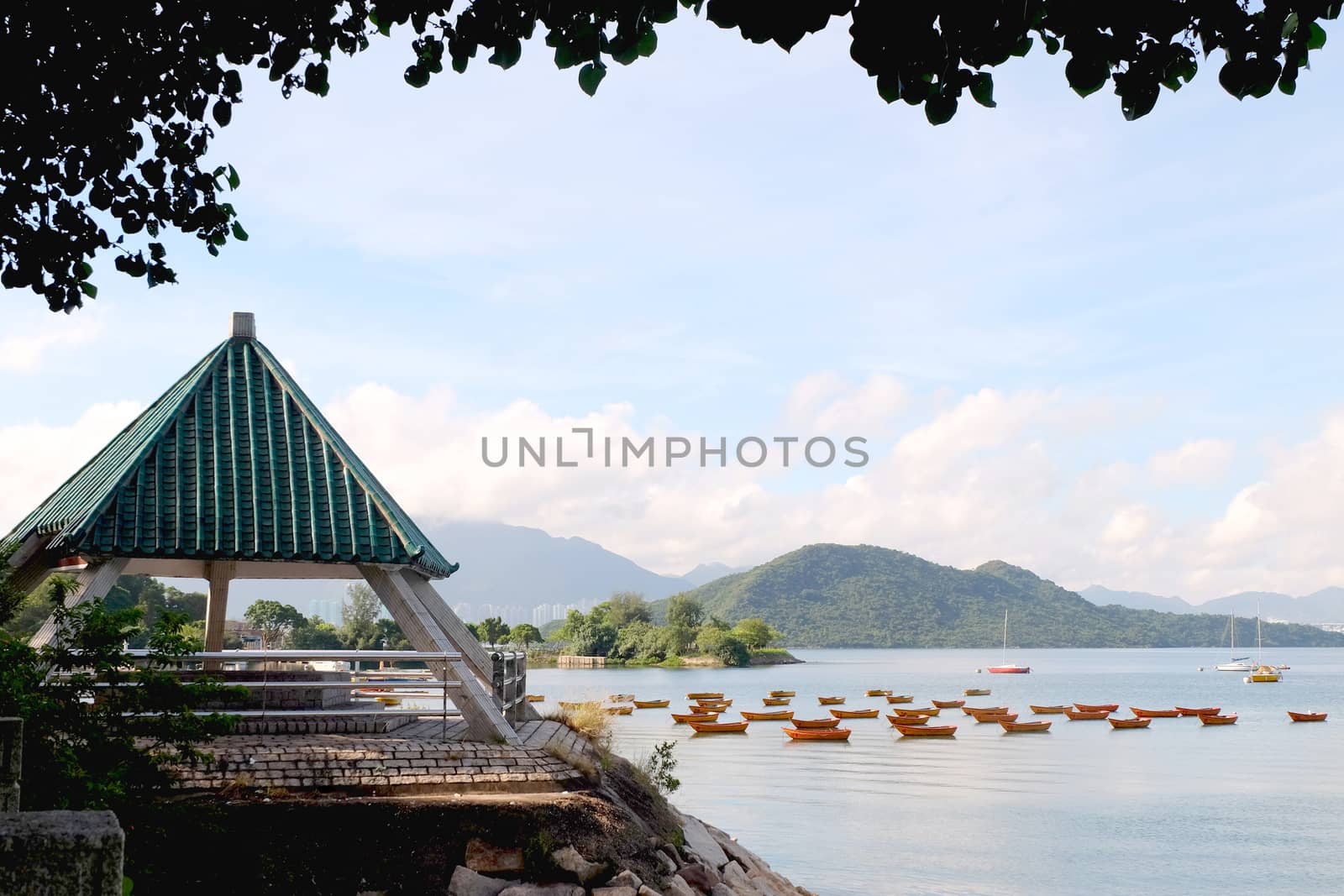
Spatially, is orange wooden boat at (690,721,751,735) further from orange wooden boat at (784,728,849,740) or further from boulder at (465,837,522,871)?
boulder at (465,837,522,871)

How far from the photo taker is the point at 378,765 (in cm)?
1151

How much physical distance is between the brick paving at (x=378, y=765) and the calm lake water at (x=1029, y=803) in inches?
343

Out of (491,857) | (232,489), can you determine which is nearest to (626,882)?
(491,857)

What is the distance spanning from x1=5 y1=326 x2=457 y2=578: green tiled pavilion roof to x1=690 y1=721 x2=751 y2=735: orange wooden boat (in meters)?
36.2

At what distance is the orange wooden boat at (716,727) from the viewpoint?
4966cm

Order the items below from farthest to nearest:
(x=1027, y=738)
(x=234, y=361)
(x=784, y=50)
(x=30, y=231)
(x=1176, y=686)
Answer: (x=1176, y=686)
(x=1027, y=738)
(x=234, y=361)
(x=30, y=231)
(x=784, y=50)

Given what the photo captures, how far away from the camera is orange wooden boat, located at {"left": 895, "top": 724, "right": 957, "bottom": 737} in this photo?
165 ft

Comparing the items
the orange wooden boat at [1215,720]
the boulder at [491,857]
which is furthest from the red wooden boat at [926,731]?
the boulder at [491,857]

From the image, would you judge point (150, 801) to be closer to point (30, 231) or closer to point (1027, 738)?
point (30, 231)

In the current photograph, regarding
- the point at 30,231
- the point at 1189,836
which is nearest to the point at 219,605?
the point at 30,231

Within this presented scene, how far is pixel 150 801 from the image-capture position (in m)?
9.43

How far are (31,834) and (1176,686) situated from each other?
348 feet

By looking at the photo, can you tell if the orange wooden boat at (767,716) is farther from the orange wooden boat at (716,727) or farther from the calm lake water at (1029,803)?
the orange wooden boat at (716,727)

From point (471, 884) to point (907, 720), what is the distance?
43.9 meters
